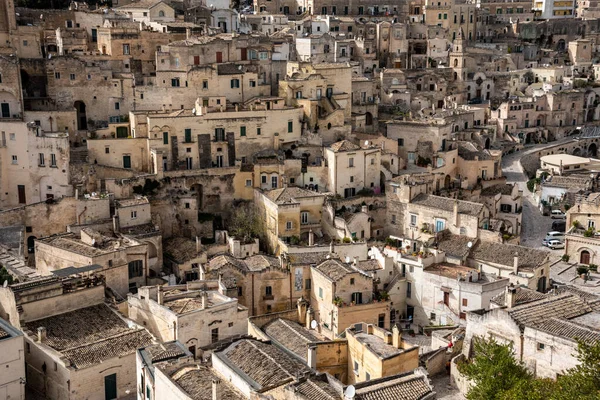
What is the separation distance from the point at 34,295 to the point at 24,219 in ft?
33.6

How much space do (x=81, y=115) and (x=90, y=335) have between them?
20956mm

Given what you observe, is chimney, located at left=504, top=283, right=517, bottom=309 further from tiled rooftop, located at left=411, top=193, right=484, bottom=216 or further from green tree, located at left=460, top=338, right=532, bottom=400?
tiled rooftop, located at left=411, top=193, right=484, bottom=216

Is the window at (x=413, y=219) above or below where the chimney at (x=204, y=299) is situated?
below

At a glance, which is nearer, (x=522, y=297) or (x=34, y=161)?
(x=522, y=297)

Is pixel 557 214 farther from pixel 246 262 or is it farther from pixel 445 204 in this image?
pixel 246 262

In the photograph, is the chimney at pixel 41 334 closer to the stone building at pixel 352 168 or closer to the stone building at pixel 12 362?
the stone building at pixel 12 362

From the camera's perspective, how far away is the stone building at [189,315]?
3012cm

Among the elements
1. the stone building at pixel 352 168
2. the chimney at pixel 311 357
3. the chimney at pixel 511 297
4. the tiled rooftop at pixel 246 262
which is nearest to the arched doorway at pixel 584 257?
the stone building at pixel 352 168

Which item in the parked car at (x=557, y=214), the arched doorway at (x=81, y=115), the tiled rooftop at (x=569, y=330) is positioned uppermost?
the arched doorway at (x=81, y=115)

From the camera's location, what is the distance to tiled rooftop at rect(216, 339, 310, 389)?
83.7 ft

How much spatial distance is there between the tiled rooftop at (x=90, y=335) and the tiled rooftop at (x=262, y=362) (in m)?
4.07

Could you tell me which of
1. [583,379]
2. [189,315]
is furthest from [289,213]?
[583,379]

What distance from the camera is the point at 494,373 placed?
83.8ft

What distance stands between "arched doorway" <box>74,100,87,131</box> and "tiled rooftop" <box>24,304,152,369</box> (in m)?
18.2
